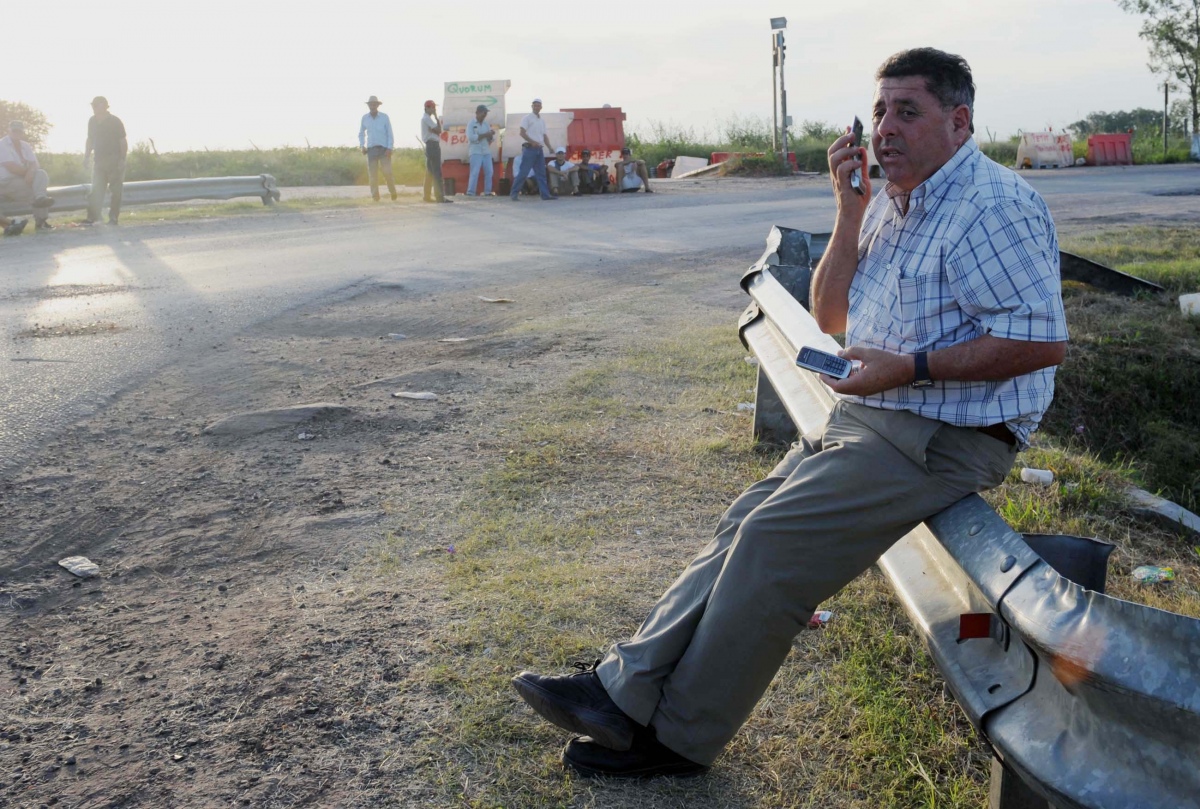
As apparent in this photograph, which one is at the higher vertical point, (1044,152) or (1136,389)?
(1044,152)

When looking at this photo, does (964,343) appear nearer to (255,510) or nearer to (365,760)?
(365,760)

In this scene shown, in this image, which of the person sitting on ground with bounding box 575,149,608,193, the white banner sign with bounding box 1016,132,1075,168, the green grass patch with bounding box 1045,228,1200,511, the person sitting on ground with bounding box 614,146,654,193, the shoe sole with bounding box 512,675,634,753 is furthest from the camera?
the white banner sign with bounding box 1016,132,1075,168

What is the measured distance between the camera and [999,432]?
266 cm

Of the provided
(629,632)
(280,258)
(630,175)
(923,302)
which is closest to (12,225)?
(280,258)

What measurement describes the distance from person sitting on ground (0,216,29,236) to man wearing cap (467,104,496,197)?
9.09 meters

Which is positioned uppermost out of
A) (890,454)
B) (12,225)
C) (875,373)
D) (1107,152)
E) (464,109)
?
(464,109)

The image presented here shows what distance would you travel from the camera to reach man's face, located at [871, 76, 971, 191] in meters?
2.82

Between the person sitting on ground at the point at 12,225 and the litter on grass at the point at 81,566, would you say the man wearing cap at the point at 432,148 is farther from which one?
the litter on grass at the point at 81,566

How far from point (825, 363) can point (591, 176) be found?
828 inches

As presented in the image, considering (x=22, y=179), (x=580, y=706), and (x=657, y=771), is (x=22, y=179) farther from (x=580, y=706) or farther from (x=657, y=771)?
(x=657, y=771)

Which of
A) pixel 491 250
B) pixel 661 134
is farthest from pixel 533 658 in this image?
pixel 661 134

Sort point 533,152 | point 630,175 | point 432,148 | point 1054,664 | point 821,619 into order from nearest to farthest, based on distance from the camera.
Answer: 1. point 1054,664
2. point 821,619
3. point 432,148
4. point 533,152
5. point 630,175

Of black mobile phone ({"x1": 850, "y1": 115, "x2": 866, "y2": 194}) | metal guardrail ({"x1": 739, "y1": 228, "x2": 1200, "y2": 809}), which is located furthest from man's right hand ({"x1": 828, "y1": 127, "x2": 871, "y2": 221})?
metal guardrail ({"x1": 739, "y1": 228, "x2": 1200, "y2": 809})

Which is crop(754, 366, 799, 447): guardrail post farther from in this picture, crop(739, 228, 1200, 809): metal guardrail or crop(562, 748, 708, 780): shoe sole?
crop(562, 748, 708, 780): shoe sole
